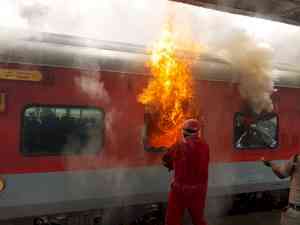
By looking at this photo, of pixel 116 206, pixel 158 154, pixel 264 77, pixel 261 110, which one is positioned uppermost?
pixel 264 77

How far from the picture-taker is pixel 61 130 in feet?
17.7

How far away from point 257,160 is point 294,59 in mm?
2486

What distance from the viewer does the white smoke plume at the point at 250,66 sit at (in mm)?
7102

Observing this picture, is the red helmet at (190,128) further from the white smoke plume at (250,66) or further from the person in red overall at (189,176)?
the white smoke plume at (250,66)

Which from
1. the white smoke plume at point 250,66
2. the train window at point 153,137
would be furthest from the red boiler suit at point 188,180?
the white smoke plume at point 250,66

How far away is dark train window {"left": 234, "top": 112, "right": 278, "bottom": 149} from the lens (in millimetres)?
7254

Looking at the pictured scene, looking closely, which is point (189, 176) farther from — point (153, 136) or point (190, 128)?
point (153, 136)

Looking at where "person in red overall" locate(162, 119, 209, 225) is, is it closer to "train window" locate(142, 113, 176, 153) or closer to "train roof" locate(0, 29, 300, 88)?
"train window" locate(142, 113, 176, 153)

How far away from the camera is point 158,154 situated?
620 cm

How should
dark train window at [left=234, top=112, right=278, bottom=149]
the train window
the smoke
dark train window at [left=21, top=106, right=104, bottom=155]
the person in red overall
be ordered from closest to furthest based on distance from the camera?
1. dark train window at [left=21, top=106, right=104, bottom=155]
2. the person in red overall
3. the smoke
4. the train window
5. dark train window at [left=234, top=112, right=278, bottom=149]

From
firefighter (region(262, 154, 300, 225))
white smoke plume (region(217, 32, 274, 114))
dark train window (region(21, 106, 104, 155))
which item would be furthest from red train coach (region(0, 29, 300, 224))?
firefighter (region(262, 154, 300, 225))

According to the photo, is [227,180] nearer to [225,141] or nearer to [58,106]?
[225,141]

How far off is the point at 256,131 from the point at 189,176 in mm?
2570

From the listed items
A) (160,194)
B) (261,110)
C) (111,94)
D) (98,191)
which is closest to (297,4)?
(261,110)
